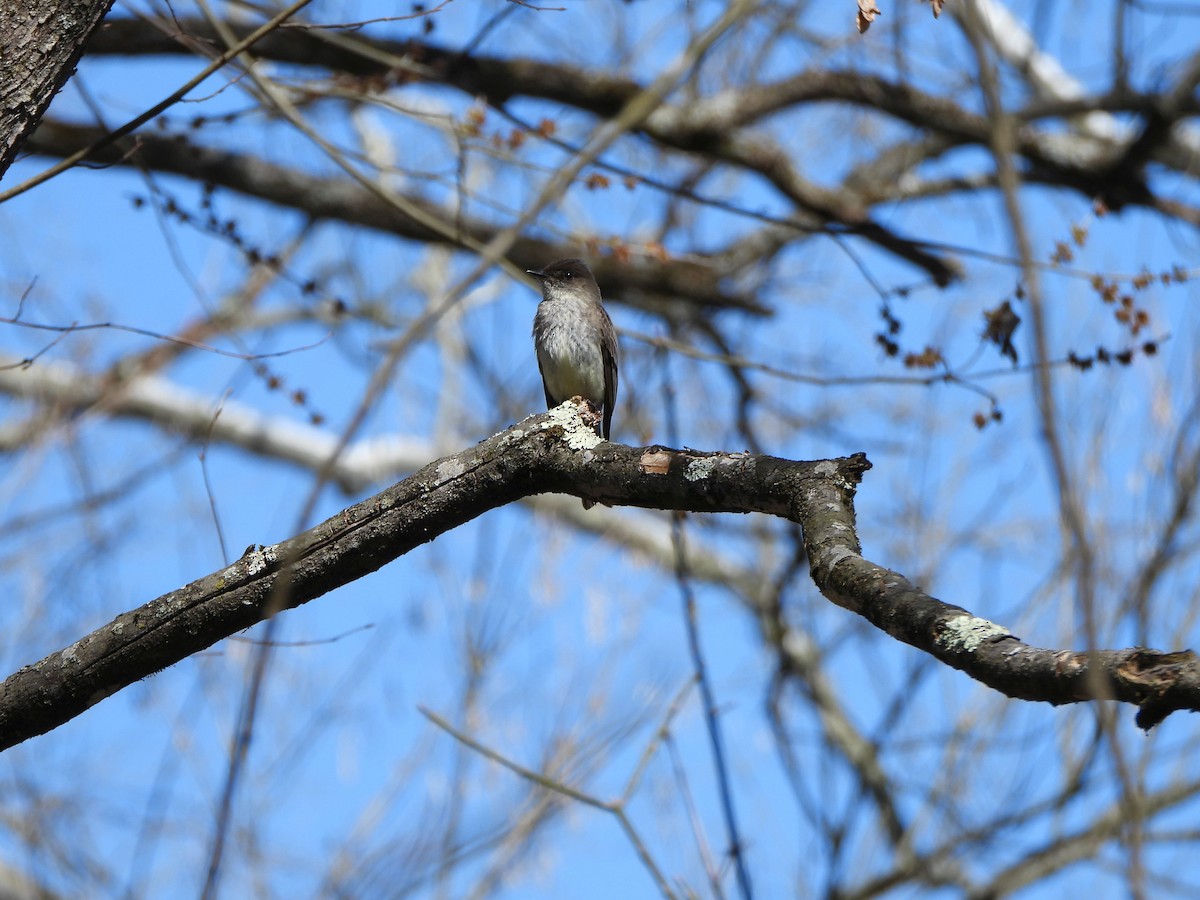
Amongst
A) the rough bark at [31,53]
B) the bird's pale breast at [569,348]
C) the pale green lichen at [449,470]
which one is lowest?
the pale green lichen at [449,470]

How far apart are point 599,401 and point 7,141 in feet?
12.8

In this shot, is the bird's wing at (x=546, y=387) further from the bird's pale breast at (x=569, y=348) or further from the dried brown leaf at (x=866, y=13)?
the dried brown leaf at (x=866, y=13)

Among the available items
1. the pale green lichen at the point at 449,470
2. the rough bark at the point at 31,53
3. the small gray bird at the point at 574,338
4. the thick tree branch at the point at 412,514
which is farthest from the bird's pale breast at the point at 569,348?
the rough bark at the point at 31,53

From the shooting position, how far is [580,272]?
6.57 meters

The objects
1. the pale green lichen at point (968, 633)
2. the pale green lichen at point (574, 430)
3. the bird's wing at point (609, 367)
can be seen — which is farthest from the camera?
the bird's wing at point (609, 367)

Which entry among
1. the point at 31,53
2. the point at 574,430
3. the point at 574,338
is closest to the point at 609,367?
the point at 574,338

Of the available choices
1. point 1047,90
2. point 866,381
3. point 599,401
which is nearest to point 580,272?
point 599,401

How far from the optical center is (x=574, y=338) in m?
6.18

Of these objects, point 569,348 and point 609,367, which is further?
point 609,367

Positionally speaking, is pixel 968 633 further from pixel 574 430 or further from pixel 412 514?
pixel 412 514

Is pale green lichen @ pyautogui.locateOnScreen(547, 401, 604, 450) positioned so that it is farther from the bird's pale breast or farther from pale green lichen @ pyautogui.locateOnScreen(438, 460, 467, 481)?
the bird's pale breast

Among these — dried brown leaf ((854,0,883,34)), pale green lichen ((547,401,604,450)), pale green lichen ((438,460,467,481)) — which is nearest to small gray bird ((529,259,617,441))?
pale green lichen ((547,401,604,450))

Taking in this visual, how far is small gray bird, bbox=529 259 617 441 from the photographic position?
6.18 meters

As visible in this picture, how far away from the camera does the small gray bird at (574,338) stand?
243 inches
